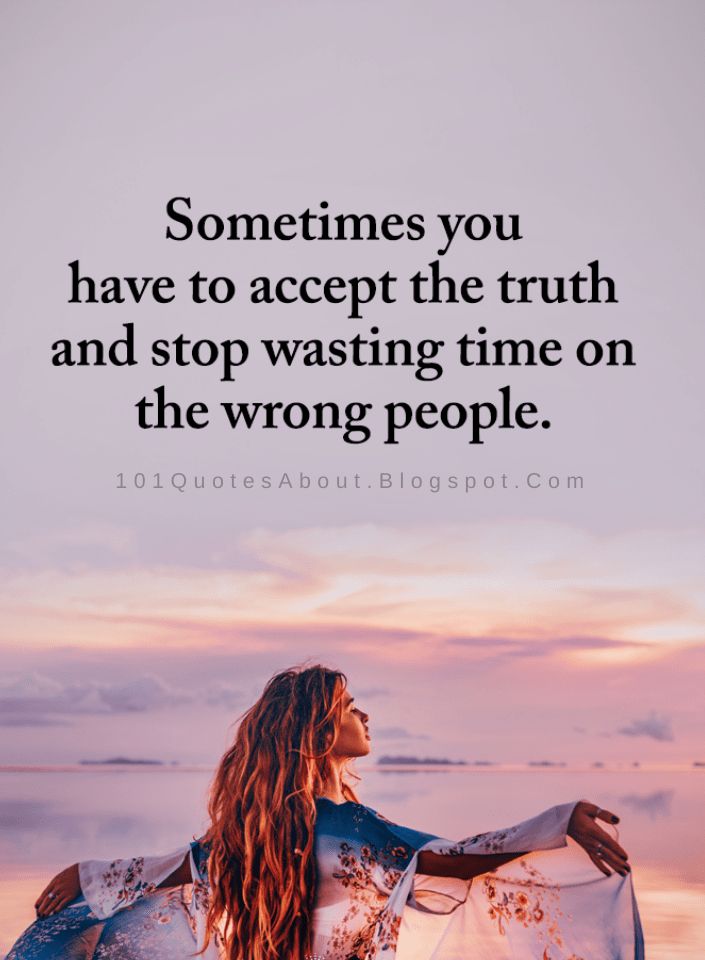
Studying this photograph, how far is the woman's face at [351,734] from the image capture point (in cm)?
340

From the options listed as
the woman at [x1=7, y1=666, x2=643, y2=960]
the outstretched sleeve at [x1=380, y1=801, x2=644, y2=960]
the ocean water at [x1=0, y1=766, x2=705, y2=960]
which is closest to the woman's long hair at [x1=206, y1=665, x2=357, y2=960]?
the woman at [x1=7, y1=666, x2=643, y2=960]

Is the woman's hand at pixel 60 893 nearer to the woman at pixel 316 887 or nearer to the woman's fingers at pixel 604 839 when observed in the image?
the woman at pixel 316 887

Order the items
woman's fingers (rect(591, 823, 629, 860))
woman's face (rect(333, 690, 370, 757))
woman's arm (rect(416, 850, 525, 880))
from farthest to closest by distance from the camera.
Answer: woman's face (rect(333, 690, 370, 757)) → woman's arm (rect(416, 850, 525, 880)) → woman's fingers (rect(591, 823, 629, 860))

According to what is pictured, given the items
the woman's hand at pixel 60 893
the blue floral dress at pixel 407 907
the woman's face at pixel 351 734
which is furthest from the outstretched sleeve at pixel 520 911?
the woman's hand at pixel 60 893

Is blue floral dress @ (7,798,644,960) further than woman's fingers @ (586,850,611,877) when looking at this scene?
Yes

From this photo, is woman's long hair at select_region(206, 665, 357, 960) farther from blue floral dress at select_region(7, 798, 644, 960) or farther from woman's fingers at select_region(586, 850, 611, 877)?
woman's fingers at select_region(586, 850, 611, 877)

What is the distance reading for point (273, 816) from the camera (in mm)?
3352

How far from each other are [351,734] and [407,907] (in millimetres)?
403

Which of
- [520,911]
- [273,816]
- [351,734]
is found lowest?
[520,911]

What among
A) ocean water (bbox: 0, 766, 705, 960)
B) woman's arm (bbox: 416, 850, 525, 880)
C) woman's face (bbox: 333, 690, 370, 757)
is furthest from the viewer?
ocean water (bbox: 0, 766, 705, 960)

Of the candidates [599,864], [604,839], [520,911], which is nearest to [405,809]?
[520,911]

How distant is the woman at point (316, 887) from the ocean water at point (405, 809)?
1456mm

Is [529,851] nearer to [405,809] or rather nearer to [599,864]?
[599,864]

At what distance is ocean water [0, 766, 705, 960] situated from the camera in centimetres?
489
